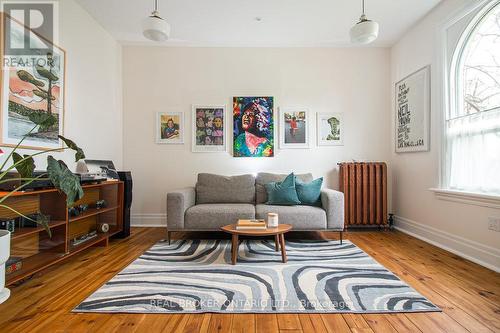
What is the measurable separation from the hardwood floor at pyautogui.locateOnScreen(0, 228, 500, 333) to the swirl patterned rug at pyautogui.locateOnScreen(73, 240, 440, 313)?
73mm

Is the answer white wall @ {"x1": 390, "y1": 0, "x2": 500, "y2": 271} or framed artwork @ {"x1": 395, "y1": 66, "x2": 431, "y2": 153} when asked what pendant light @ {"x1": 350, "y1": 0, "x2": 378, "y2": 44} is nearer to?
white wall @ {"x1": 390, "y1": 0, "x2": 500, "y2": 271}

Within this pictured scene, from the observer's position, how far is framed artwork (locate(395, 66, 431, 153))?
3086mm

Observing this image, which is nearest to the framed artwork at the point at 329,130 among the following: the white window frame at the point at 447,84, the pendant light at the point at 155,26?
the white window frame at the point at 447,84

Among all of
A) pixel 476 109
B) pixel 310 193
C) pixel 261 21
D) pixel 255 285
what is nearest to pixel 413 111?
pixel 476 109

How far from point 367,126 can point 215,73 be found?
2.60 meters

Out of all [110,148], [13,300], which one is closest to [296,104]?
[110,148]

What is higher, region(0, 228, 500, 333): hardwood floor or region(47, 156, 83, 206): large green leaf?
region(47, 156, 83, 206): large green leaf

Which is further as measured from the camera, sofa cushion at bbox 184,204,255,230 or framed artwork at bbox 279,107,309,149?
framed artwork at bbox 279,107,309,149

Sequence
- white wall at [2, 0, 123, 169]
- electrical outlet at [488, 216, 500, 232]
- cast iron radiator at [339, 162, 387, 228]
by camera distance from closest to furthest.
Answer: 1. electrical outlet at [488, 216, 500, 232]
2. white wall at [2, 0, 123, 169]
3. cast iron radiator at [339, 162, 387, 228]

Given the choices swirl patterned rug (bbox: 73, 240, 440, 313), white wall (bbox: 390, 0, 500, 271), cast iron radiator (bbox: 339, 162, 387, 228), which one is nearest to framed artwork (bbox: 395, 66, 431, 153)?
white wall (bbox: 390, 0, 500, 271)

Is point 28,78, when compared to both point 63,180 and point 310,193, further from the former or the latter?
point 310,193

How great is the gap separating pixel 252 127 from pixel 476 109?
8.73 feet

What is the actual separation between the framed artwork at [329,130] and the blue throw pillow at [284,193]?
1.01m

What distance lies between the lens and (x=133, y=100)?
390cm
